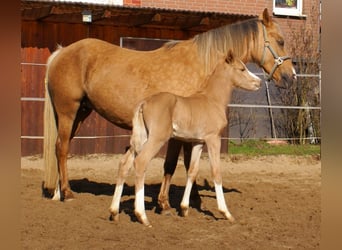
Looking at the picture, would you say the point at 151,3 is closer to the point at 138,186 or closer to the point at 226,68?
the point at 226,68

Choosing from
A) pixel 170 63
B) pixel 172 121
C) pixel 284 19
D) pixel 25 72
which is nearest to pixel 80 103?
pixel 170 63

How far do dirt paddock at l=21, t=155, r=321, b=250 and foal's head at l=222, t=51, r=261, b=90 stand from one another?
4.81 feet

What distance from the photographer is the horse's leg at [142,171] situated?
4711 millimetres

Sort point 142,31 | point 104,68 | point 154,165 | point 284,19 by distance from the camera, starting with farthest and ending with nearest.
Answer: point 284,19, point 142,31, point 154,165, point 104,68

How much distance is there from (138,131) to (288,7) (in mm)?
11643

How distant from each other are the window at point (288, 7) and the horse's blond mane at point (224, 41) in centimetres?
932

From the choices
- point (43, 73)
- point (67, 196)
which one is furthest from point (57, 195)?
point (43, 73)

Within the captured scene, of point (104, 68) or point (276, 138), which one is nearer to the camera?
point (104, 68)

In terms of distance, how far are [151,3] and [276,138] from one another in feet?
16.8

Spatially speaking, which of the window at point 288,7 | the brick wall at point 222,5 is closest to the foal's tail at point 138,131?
the brick wall at point 222,5

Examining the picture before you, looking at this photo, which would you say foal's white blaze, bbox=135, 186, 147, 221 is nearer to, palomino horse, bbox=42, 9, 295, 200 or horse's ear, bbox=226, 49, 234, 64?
palomino horse, bbox=42, 9, 295, 200

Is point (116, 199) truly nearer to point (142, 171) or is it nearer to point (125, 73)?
point (142, 171)

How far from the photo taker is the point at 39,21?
10.9m

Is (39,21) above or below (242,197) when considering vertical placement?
above
